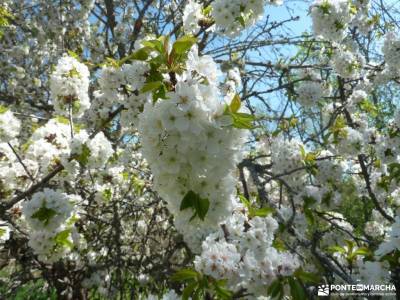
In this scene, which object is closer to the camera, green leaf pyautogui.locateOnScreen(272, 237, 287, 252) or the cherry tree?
the cherry tree

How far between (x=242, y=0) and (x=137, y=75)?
160 cm

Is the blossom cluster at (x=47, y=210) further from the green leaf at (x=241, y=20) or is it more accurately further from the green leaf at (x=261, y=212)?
the green leaf at (x=241, y=20)

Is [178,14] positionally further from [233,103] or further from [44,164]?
[233,103]

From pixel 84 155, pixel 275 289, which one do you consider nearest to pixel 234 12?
pixel 84 155

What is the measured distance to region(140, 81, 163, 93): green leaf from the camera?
5.57 feet

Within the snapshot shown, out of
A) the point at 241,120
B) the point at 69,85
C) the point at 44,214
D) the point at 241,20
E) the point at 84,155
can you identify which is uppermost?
the point at 241,20

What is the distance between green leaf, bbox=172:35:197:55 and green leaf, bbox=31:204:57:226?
1.56 metres

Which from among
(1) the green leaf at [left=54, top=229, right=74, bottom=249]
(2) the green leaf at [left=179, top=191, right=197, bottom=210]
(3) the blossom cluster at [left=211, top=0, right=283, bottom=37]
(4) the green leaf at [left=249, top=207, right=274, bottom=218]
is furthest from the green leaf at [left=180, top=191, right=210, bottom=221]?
(3) the blossom cluster at [left=211, top=0, right=283, bottom=37]

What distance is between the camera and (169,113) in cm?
155

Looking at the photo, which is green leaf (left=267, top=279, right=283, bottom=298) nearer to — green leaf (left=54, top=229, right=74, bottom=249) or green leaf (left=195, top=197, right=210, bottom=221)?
green leaf (left=195, top=197, right=210, bottom=221)

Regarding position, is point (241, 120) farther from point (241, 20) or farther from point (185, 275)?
point (241, 20)

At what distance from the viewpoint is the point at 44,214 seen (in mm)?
2668

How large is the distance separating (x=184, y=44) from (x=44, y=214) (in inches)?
64.4

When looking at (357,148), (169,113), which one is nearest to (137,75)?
(169,113)
